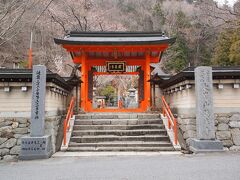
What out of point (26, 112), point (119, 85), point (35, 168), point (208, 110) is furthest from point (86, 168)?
point (119, 85)

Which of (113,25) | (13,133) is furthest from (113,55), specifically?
(113,25)

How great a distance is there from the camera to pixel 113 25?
25297 millimetres

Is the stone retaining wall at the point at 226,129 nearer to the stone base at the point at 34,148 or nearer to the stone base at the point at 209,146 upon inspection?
the stone base at the point at 209,146

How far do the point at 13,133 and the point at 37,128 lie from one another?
129cm

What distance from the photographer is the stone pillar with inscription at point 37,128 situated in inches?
276

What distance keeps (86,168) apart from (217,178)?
313cm

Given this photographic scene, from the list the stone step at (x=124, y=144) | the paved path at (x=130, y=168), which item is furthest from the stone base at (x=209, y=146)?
the stone step at (x=124, y=144)

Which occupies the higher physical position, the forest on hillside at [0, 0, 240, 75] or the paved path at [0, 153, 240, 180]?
the forest on hillside at [0, 0, 240, 75]

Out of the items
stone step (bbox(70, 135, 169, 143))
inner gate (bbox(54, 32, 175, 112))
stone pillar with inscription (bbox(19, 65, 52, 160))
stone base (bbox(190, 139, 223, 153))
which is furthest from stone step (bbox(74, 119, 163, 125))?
stone base (bbox(190, 139, 223, 153))

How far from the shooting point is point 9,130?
784cm

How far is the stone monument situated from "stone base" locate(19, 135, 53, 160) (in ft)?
16.3

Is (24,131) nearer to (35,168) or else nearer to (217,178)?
(35,168)

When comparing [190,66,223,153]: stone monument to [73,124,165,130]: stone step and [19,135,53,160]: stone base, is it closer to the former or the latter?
[73,124,165,130]: stone step

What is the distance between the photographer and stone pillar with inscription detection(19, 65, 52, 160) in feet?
23.0
